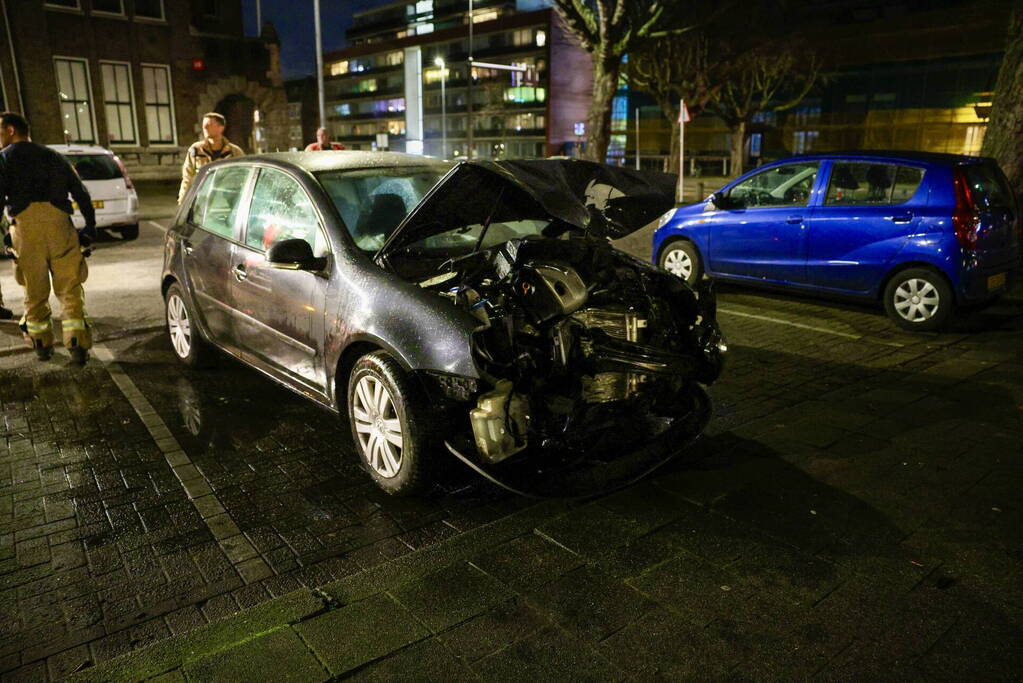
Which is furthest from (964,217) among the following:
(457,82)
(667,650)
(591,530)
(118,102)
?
(457,82)

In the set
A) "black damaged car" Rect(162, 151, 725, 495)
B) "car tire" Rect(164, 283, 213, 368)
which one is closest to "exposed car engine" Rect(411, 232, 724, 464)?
"black damaged car" Rect(162, 151, 725, 495)

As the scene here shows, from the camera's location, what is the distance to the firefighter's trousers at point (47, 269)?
601cm

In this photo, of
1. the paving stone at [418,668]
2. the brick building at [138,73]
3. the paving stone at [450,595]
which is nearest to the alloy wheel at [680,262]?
the paving stone at [450,595]

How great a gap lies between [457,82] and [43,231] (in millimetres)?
81395

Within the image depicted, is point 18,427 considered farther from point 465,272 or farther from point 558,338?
point 558,338

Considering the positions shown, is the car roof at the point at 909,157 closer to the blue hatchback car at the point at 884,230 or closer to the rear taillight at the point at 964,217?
the blue hatchback car at the point at 884,230

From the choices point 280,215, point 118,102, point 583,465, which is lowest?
point 583,465

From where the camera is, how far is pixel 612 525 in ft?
11.4

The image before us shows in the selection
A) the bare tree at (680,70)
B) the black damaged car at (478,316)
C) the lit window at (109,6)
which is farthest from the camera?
the bare tree at (680,70)

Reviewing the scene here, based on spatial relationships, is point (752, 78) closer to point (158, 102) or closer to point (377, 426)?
point (158, 102)

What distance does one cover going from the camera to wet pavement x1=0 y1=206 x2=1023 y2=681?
2598mm

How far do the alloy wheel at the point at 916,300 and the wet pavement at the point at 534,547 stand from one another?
199cm

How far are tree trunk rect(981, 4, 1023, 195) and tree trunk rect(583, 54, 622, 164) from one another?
26.8 ft

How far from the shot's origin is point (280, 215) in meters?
4.69
